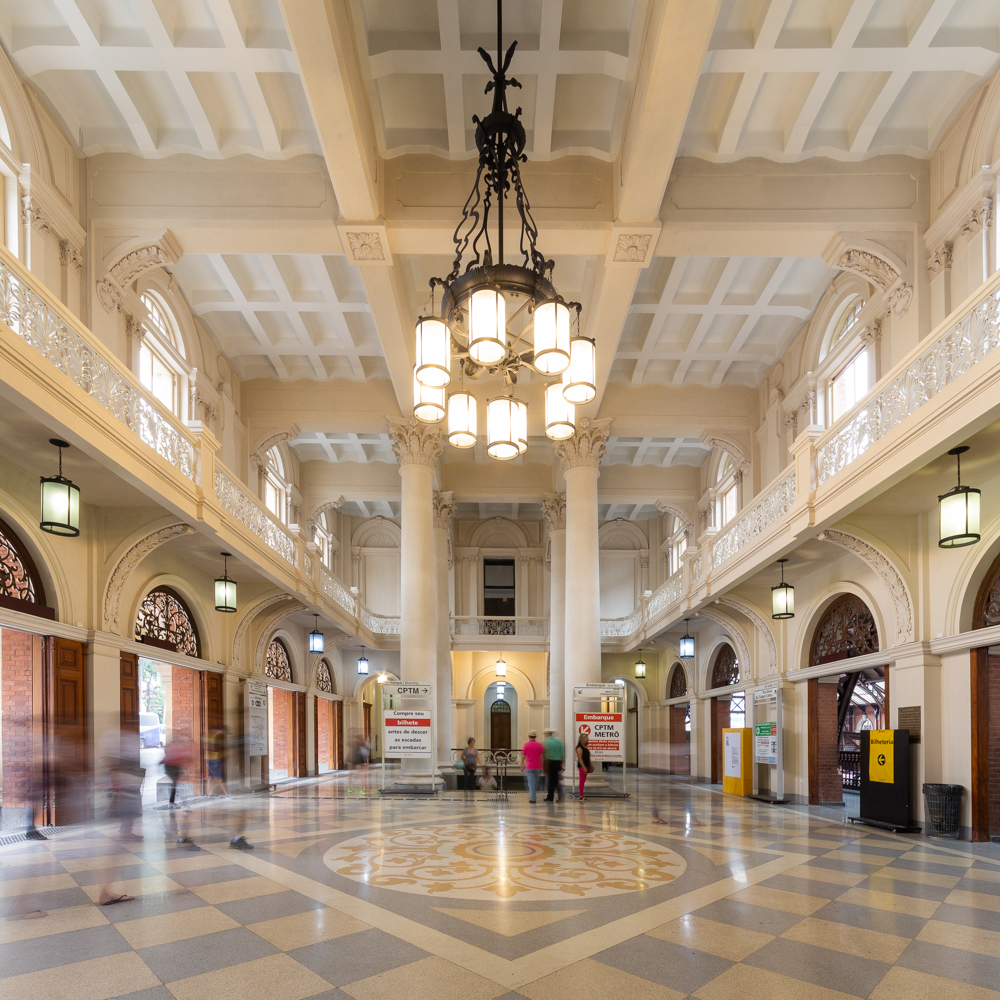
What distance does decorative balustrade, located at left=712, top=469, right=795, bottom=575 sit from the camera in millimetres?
11531

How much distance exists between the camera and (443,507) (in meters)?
21.2

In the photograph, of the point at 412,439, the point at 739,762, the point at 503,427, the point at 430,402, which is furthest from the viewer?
the point at 412,439

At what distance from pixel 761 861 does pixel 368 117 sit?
8636mm

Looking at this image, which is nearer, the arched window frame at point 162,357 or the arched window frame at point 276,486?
the arched window frame at point 162,357

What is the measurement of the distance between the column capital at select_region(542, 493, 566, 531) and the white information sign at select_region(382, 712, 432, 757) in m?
7.89

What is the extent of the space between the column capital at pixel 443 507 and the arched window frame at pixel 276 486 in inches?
145

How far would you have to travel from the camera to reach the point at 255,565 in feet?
44.5

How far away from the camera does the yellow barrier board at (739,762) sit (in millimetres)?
15859

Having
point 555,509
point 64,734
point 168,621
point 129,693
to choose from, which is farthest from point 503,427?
point 555,509

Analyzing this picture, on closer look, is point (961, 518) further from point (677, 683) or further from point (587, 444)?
point (677, 683)

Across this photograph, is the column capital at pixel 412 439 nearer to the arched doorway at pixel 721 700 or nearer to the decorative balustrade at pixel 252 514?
the decorative balustrade at pixel 252 514

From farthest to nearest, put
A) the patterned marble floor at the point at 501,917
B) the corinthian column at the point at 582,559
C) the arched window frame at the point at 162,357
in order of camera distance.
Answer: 1. the corinthian column at the point at 582,559
2. the arched window frame at the point at 162,357
3. the patterned marble floor at the point at 501,917

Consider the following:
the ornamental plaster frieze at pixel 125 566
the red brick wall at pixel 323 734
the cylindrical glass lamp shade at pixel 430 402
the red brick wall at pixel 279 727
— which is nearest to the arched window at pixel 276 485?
the red brick wall at pixel 279 727

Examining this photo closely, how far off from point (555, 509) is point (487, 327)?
16.1 metres
